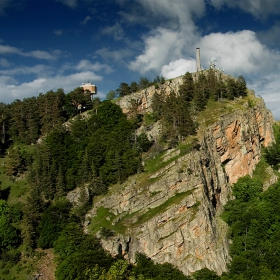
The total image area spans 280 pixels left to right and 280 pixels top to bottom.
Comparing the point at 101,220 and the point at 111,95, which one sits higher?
the point at 111,95

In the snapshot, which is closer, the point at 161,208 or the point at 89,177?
the point at 161,208

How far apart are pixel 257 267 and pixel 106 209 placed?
25.4 metres

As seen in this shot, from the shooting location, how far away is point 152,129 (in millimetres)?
71188

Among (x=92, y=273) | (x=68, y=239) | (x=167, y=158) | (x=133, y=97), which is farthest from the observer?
(x=133, y=97)

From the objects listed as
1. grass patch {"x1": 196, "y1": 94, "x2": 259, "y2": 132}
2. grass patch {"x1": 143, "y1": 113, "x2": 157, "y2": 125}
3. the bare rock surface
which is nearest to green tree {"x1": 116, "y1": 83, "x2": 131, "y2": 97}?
grass patch {"x1": 143, "y1": 113, "x2": 157, "y2": 125}

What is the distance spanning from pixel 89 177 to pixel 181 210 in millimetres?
19569

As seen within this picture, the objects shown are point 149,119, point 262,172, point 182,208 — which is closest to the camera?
point 182,208

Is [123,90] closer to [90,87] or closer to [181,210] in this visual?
[90,87]

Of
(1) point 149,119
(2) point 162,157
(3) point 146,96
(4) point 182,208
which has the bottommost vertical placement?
(4) point 182,208

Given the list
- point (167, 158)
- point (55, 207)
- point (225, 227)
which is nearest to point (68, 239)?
point (55, 207)

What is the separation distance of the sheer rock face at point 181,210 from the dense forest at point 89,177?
82.5 inches

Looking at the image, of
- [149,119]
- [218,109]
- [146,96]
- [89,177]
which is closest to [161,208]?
[89,177]

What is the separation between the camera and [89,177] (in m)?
61.2

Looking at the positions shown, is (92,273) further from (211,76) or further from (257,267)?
(211,76)
